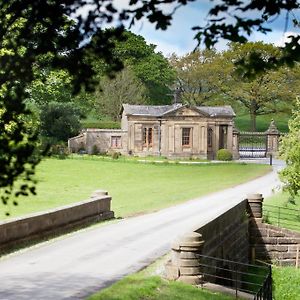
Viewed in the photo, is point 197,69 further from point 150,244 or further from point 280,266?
point 150,244

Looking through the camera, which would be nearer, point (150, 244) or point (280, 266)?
point (150, 244)

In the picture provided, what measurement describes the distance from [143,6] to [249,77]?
59.3 inches

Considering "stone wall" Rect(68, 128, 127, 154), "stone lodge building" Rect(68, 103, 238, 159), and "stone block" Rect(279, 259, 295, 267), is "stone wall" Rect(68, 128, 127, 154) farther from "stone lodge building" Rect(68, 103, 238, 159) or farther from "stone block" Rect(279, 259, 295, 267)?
"stone block" Rect(279, 259, 295, 267)

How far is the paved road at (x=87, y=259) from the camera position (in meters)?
13.0

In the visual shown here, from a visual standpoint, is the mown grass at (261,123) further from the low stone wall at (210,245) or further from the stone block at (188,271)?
the stone block at (188,271)

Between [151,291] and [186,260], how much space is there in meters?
1.41

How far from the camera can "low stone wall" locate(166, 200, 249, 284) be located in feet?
46.3

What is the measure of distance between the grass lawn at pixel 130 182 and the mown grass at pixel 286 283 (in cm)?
662

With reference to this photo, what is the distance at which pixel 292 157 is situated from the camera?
A: 90.7 feet

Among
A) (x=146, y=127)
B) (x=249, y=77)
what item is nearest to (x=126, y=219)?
(x=249, y=77)

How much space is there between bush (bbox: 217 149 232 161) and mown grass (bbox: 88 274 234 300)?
47001 mm

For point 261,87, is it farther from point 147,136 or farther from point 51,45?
point 51,45

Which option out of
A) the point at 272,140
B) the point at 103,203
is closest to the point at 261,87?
the point at 272,140

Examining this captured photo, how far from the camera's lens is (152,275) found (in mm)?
14414
